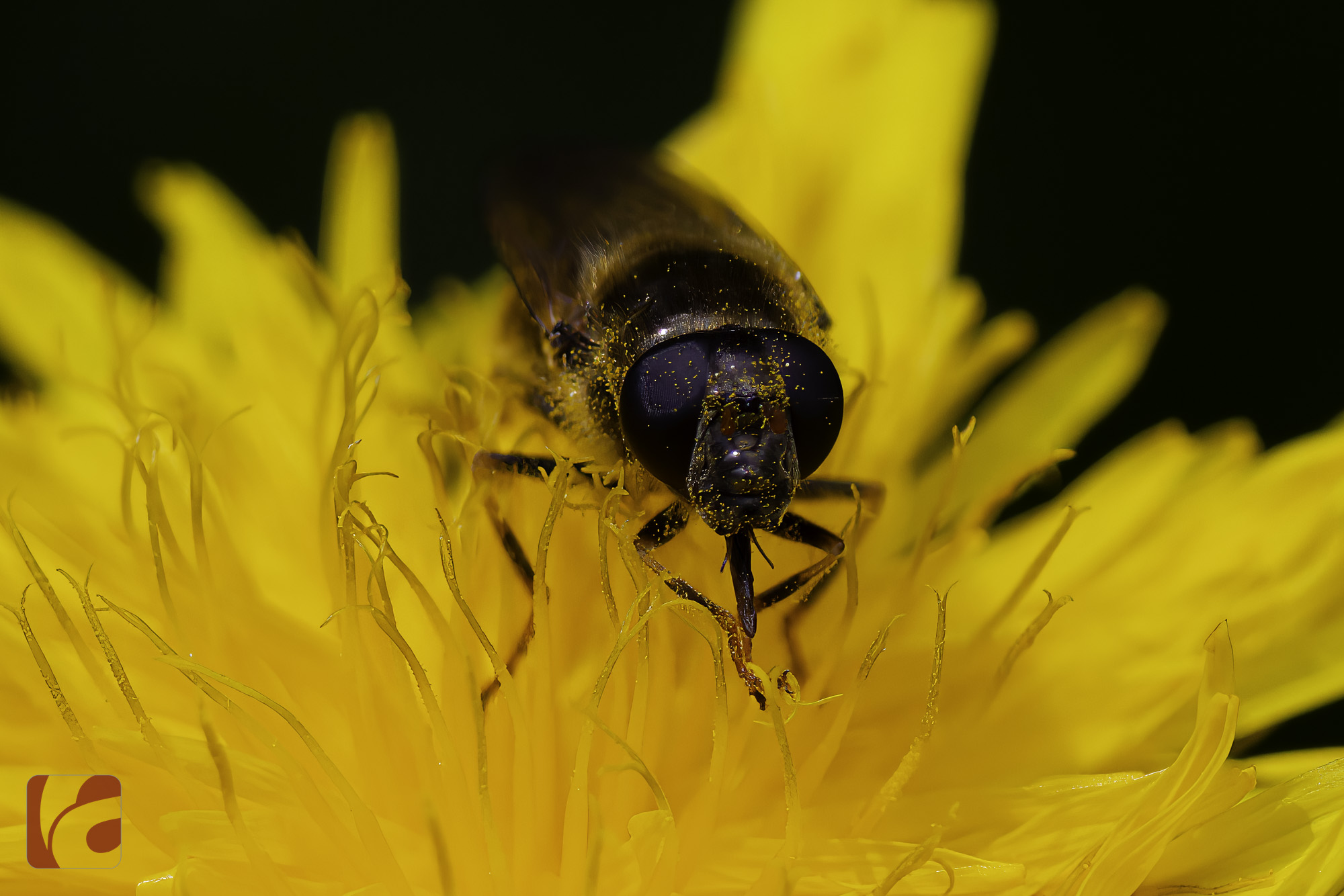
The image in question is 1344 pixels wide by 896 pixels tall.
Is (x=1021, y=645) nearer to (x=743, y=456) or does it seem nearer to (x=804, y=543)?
(x=804, y=543)

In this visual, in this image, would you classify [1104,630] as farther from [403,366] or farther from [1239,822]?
[403,366]

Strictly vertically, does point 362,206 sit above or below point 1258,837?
above

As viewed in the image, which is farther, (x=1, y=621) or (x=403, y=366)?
(x=403, y=366)

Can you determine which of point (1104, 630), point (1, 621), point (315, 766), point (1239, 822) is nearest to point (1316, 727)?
point (1104, 630)

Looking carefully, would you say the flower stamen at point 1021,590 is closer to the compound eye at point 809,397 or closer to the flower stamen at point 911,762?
the flower stamen at point 911,762

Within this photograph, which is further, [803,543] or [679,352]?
[803,543]

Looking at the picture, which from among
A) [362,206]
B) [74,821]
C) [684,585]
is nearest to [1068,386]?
[684,585]

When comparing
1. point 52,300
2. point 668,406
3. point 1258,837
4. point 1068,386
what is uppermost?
point 52,300
